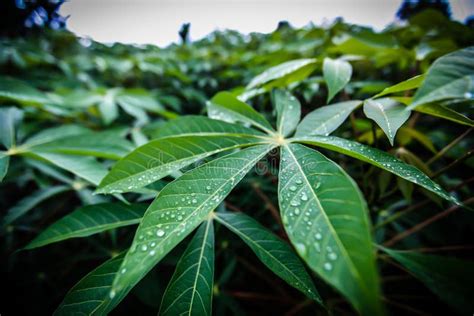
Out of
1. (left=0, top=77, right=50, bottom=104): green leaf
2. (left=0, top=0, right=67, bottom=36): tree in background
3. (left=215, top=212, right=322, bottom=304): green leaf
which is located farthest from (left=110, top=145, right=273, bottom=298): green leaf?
(left=0, top=0, right=67, bottom=36): tree in background

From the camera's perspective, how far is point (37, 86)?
4.73ft

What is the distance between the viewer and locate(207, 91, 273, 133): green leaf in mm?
665

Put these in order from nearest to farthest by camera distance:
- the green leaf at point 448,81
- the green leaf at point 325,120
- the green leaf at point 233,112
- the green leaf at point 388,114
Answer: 1. the green leaf at point 448,81
2. the green leaf at point 388,114
3. the green leaf at point 325,120
4. the green leaf at point 233,112

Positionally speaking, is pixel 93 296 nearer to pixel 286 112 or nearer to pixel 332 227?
pixel 332 227

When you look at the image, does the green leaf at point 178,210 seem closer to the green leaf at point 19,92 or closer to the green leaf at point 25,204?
the green leaf at point 25,204

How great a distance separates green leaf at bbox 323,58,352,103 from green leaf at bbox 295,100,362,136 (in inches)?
2.1

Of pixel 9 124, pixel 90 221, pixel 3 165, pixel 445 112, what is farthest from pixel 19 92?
pixel 445 112

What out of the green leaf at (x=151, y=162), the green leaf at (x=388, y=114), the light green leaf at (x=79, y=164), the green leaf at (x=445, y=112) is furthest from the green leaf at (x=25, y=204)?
the green leaf at (x=445, y=112)

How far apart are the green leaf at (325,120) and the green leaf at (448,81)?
216 millimetres

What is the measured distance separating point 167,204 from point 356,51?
39.5 inches

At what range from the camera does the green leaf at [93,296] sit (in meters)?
0.47

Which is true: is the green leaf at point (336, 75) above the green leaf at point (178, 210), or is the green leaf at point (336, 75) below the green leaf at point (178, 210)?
above

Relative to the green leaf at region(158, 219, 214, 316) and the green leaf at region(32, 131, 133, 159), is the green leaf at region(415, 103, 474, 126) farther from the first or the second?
the green leaf at region(32, 131, 133, 159)

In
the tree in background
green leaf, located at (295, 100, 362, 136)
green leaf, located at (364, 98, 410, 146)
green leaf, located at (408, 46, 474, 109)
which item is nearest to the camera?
green leaf, located at (408, 46, 474, 109)
